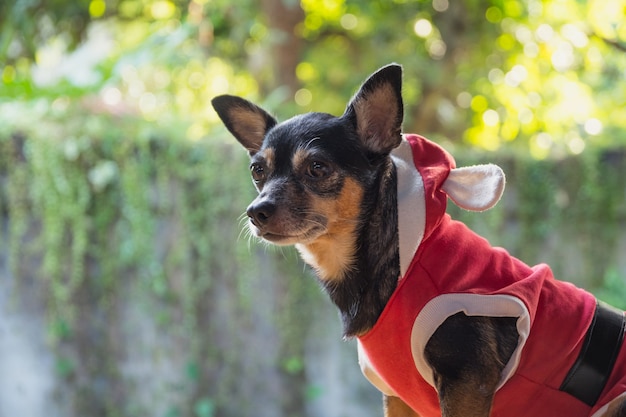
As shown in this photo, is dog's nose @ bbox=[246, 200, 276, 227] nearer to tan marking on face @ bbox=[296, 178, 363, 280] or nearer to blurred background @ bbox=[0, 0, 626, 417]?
tan marking on face @ bbox=[296, 178, 363, 280]

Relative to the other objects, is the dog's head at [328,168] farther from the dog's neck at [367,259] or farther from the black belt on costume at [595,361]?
the black belt on costume at [595,361]

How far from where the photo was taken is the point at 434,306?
146 cm

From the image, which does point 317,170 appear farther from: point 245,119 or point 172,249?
point 172,249

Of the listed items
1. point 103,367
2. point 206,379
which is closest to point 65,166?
point 103,367

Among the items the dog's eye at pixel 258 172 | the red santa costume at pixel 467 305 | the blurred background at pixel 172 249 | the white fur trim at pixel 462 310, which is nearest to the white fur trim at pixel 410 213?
the red santa costume at pixel 467 305

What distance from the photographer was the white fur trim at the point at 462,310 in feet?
4.78

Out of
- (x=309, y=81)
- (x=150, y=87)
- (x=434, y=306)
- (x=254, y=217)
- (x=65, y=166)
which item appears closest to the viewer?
(x=434, y=306)

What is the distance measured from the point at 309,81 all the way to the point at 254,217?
3.23m

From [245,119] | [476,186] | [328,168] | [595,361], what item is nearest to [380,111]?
[328,168]

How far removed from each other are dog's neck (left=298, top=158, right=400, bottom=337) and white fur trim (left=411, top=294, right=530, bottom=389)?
5.5 inches

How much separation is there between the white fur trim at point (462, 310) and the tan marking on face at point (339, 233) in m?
0.30

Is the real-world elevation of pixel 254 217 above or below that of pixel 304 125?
below

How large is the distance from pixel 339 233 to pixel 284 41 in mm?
2911

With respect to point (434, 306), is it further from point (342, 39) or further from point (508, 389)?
point (342, 39)
